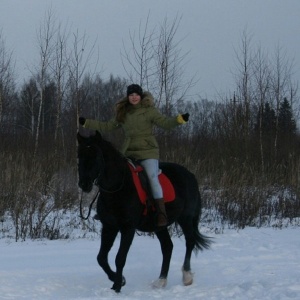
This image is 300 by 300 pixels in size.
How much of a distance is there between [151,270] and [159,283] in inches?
36.5

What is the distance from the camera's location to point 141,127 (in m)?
5.47

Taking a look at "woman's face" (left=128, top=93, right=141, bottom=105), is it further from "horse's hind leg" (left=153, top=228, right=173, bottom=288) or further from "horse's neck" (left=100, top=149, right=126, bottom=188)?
"horse's hind leg" (left=153, top=228, right=173, bottom=288)

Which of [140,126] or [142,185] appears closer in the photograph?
[142,185]

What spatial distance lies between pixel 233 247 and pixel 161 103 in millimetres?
6946

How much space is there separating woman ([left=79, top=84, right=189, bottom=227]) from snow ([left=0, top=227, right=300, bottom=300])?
961 mm

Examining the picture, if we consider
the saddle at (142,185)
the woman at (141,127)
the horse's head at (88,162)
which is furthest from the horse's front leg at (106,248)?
the horse's head at (88,162)

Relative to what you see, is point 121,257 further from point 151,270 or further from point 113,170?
point 151,270

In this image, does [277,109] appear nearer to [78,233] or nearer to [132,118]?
[78,233]

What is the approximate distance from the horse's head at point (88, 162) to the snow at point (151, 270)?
120 cm

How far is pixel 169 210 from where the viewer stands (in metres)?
5.64

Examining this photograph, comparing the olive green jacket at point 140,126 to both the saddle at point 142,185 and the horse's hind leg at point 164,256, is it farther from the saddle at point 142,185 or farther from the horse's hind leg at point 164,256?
the horse's hind leg at point 164,256

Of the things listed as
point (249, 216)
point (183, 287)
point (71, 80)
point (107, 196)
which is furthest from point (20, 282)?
point (71, 80)

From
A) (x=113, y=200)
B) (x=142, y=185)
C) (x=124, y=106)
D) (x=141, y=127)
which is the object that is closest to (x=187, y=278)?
(x=142, y=185)

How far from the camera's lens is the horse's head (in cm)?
461
